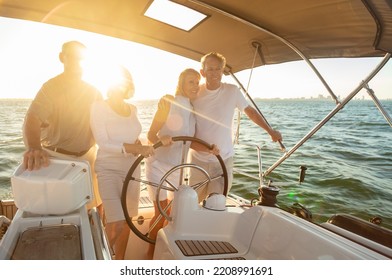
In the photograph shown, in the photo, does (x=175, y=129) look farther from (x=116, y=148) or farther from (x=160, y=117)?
(x=116, y=148)

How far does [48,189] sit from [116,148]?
2.23 feet

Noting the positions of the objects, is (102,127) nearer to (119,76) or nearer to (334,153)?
(119,76)

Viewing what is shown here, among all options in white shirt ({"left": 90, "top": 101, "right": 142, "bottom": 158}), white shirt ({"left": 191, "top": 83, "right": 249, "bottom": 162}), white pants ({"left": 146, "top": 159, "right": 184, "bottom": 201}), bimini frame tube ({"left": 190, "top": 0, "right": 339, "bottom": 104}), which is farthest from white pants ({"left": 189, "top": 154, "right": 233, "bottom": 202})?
bimini frame tube ({"left": 190, "top": 0, "right": 339, "bottom": 104})

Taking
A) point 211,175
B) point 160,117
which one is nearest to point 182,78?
point 160,117

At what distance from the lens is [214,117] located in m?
2.13

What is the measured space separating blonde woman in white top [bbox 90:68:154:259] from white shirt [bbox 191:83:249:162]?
0.49m

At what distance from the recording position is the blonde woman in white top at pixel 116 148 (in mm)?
1689

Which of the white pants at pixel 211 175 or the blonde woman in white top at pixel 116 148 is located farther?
the white pants at pixel 211 175

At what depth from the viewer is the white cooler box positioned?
101cm

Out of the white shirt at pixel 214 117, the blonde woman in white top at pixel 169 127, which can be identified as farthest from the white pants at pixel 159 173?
the white shirt at pixel 214 117

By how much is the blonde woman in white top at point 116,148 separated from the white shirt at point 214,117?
0.49 metres

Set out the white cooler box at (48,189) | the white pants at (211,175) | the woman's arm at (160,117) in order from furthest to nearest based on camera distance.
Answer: the white pants at (211,175) → the woman's arm at (160,117) → the white cooler box at (48,189)

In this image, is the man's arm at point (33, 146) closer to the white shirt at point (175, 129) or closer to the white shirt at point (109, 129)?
the white shirt at point (109, 129)

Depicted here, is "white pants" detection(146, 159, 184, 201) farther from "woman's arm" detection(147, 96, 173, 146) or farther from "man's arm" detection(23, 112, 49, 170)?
"man's arm" detection(23, 112, 49, 170)
